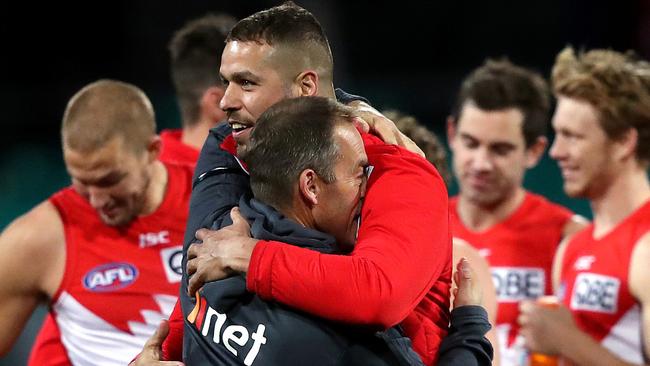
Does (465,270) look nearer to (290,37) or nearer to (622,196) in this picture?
(290,37)

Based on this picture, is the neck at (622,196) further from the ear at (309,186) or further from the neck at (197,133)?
the ear at (309,186)

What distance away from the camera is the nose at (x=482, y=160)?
208 inches

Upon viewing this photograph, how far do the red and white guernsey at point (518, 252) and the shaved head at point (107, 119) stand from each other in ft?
6.40

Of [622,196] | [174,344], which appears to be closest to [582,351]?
[622,196]

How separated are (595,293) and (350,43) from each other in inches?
332

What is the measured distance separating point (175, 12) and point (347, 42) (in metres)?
2.15

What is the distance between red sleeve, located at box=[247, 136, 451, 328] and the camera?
2.37 m

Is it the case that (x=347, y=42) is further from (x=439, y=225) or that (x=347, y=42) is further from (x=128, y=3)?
(x=439, y=225)

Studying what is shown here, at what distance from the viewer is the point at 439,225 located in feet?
8.25

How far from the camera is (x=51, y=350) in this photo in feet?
13.4

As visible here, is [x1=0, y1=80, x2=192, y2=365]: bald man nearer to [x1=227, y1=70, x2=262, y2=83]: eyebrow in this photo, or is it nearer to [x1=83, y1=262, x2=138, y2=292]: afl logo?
[x1=83, y1=262, x2=138, y2=292]: afl logo

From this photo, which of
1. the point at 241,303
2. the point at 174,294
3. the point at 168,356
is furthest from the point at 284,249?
the point at 174,294

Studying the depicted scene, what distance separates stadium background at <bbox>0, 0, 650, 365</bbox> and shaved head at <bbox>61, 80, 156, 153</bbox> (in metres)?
6.05

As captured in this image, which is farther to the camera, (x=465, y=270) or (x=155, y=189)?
(x=155, y=189)
